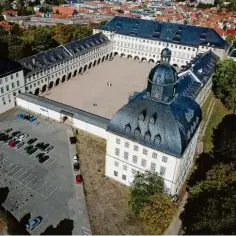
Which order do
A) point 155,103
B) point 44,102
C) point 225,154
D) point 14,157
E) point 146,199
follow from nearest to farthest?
point 146,199 → point 155,103 → point 225,154 → point 14,157 → point 44,102

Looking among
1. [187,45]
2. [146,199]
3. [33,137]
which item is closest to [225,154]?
[146,199]

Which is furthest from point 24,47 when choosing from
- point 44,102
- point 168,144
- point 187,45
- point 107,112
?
point 168,144

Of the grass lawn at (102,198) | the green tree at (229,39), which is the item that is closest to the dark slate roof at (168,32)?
the green tree at (229,39)

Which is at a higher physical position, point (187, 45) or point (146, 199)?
point (187, 45)

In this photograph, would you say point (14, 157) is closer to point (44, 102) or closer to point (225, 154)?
point (44, 102)

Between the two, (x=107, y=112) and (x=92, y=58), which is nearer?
(x=107, y=112)

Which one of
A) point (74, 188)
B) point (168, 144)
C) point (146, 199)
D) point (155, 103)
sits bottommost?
point (74, 188)

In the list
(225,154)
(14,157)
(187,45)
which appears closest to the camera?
(225,154)
